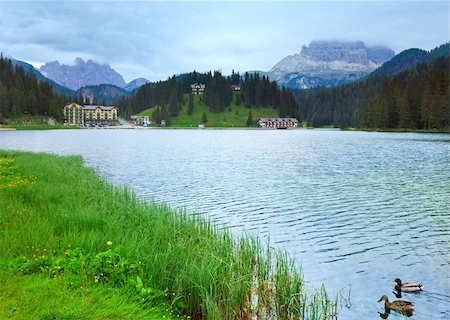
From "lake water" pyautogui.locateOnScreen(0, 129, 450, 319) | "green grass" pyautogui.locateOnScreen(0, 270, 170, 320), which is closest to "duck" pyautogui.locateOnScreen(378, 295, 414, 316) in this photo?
"lake water" pyautogui.locateOnScreen(0, 129, 450, 319)

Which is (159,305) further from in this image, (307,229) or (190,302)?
(307,229)

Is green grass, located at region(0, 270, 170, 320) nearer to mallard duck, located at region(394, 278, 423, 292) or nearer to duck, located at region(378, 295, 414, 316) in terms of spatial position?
duck, located at region(378, 295, 414, 316)

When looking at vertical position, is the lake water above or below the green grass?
below

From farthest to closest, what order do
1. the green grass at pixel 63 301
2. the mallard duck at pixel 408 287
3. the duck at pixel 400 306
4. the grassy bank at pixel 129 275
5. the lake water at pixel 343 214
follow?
the lake water at pixel 343 214 < the mallard duck at pixel 408 287 < the duck at pixel 400 306 < the grassy bank at pixel 129 275 < the green grass at pixel 63 301

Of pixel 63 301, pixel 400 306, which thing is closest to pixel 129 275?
pixel 63 301

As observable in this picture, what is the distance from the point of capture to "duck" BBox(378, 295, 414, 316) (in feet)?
42.9

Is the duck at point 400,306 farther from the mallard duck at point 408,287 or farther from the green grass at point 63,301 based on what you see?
the green grass at point 63,301

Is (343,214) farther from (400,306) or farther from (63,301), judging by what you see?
(63,301)

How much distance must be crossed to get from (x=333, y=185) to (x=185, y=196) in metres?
15.1

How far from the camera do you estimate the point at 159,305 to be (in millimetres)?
10281

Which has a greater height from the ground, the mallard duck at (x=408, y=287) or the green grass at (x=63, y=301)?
the green grass at (x=63, y=301)

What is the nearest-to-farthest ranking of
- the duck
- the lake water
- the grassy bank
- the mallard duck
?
the grassy bank < the duck < the mallard duck < the lake water

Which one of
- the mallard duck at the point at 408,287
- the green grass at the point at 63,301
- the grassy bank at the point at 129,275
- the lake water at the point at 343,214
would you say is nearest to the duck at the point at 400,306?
the lake water at the point at 343,214

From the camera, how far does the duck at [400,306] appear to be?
42.9 feet
